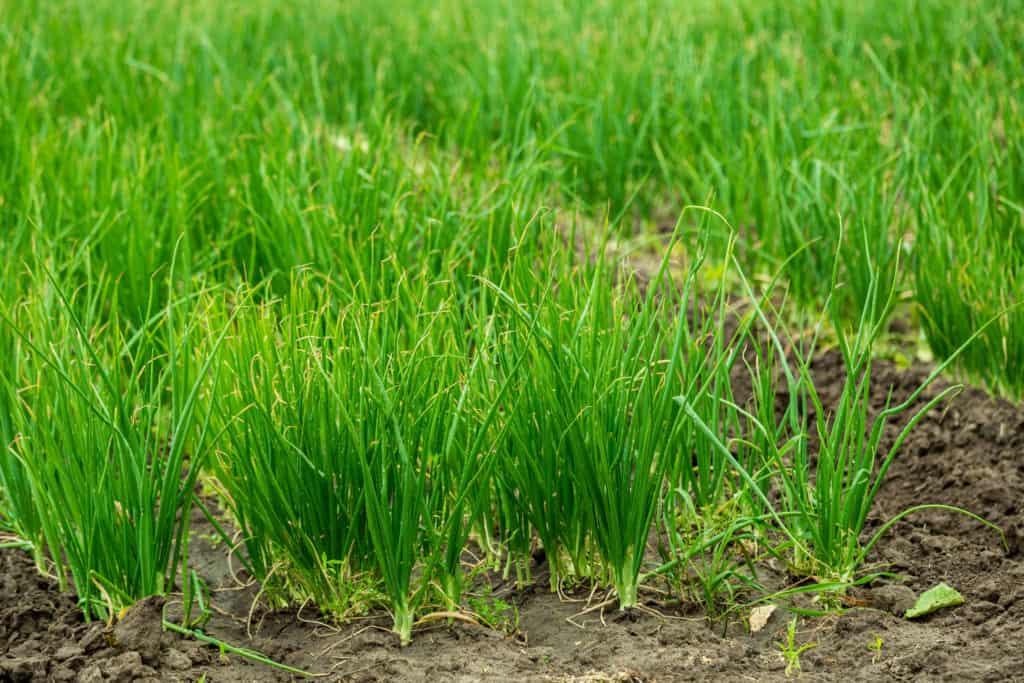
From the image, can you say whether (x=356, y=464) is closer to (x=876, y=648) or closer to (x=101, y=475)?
(x=101, y=475)

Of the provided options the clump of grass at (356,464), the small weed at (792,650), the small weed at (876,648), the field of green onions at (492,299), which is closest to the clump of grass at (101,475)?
the field of green onions at (492,299)

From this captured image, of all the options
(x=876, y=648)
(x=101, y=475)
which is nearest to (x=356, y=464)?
(x=101, y=475)

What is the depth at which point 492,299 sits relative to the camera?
2.93 metres

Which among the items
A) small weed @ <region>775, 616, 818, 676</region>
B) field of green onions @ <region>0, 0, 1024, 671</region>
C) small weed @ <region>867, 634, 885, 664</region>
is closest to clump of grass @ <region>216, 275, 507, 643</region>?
field of green onions @ <region>0, 0, 1024, 671</region>

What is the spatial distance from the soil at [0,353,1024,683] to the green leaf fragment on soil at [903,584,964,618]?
15 mm

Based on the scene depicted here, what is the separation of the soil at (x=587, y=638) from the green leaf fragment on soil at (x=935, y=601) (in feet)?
0.05

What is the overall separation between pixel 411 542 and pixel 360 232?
1.19 m

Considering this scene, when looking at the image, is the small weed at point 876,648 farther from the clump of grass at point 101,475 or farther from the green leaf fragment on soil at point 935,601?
the clump of grass at point 101,475

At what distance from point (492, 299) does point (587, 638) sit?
1.05m

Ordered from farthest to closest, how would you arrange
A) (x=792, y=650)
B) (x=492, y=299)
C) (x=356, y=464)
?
(x=492, y=299), (x=356, y=464), (x=792, y=650)

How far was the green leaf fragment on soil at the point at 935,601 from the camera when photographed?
7.10ft

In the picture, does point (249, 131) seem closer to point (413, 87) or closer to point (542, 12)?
point (413, 87)

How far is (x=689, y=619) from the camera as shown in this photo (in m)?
2.17

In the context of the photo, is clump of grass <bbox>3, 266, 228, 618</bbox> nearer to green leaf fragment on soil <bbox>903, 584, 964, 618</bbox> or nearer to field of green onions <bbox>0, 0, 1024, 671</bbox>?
field of green onions <bbox>0, 0, 1024, 671</bbox>
